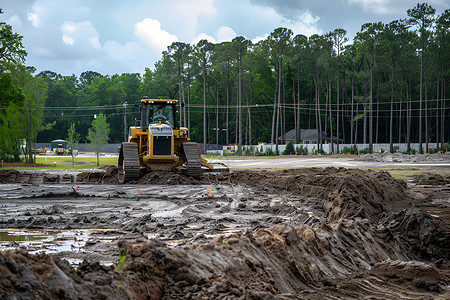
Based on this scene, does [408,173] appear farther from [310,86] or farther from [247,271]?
[310,86]

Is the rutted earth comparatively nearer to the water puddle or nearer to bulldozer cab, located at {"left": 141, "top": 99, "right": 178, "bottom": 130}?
the water puddle

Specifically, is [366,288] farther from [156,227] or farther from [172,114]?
[172,114]

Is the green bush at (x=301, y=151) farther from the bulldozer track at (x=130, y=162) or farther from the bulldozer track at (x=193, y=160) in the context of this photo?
the bulldozer track at (x=130, y=162)

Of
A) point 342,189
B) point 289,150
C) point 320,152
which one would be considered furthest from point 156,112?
point 320,152

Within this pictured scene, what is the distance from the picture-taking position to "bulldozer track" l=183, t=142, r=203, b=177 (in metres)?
22.9

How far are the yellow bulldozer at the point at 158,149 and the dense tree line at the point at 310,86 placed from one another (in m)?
35.8

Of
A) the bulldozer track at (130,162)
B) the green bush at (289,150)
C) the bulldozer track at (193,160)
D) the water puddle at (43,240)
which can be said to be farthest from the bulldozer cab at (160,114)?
the green bush at (289,150)

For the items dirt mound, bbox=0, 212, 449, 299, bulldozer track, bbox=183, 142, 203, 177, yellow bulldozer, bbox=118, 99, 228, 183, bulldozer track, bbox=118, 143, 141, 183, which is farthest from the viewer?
bulldozer track, bbox=183, 142, 203, 177

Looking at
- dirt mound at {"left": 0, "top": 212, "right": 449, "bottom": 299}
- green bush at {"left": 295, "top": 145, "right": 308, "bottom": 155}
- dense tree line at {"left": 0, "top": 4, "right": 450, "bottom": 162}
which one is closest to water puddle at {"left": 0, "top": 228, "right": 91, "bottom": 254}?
dirt mound at {"left": 0, "top": 212, "right": 449, "bottom": 299}

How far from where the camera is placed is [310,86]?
104 meters

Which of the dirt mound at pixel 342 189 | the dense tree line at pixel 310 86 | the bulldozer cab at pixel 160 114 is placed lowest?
the dirt mound at pixel 342 189

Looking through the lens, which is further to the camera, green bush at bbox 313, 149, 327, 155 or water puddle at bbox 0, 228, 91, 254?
green bush at bbox 313, 149, 327, 155

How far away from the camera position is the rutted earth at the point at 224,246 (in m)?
5.23

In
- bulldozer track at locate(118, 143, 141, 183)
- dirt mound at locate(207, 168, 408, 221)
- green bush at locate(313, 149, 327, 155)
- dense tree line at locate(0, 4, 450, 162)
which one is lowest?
green bush at locate(313, 149, 327, 155)
